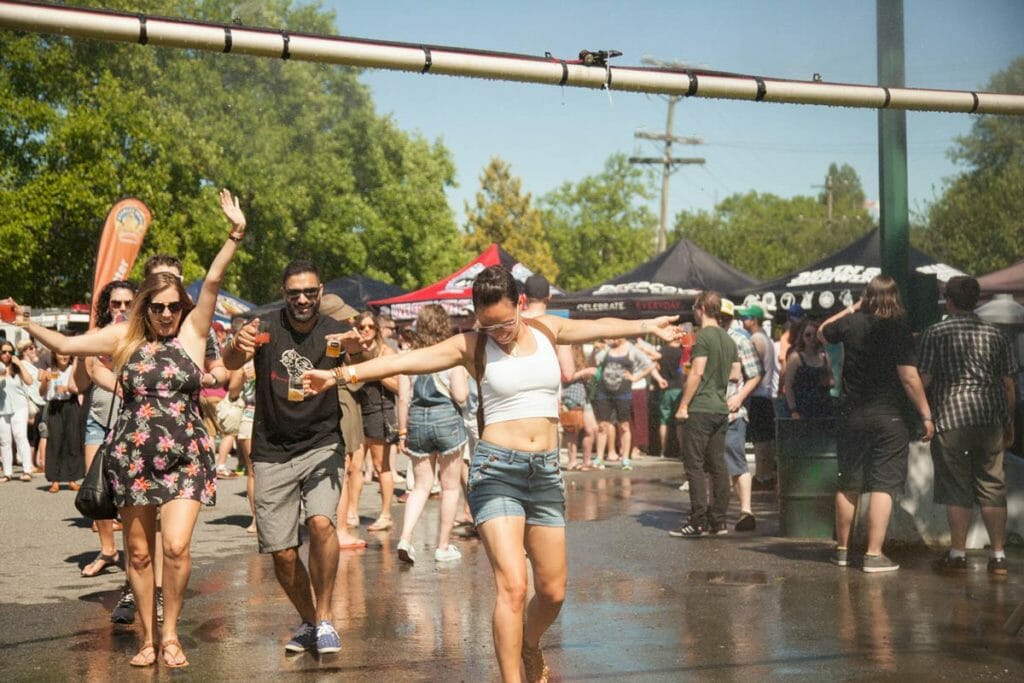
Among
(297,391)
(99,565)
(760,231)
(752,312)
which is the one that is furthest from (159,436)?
(760,231)

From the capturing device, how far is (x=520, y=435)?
5.59 m

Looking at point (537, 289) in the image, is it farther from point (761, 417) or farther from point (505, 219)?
point (505, 219)

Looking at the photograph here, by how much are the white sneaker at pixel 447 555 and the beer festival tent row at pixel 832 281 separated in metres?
7.45

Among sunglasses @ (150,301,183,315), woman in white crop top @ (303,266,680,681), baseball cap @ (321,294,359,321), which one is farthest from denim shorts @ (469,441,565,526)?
baseball cap @ (321,294,359,321)

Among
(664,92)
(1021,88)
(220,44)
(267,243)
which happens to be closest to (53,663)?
(220,44)

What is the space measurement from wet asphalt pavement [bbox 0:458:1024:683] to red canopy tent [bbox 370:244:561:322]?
892 cm

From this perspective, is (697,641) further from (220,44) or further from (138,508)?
(220,44)

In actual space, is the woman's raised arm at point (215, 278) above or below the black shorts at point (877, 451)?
above

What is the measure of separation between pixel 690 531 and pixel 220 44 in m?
6.18

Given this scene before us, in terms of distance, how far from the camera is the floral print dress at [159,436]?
633cm

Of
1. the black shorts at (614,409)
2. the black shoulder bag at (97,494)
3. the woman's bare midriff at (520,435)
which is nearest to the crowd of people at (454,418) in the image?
the woman's bare midriff at (520,435)

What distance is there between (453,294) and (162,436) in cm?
1350

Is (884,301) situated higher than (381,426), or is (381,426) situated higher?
(884,301)

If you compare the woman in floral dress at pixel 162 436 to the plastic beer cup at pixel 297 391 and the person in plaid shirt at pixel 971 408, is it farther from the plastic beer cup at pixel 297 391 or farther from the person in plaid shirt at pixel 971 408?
the person in plaid shirt at pixel 971 408
